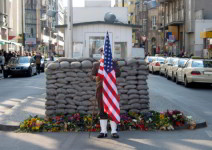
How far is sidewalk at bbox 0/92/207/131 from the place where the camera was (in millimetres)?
10258

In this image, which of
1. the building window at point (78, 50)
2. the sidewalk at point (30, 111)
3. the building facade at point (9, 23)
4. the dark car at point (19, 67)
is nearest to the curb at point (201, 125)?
the sidewalk at point (30, 111)

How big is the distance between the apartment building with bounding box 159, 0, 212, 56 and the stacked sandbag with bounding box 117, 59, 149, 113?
37.4 metres

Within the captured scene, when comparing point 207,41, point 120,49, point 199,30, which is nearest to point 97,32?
point 120,49

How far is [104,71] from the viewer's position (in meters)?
9.10

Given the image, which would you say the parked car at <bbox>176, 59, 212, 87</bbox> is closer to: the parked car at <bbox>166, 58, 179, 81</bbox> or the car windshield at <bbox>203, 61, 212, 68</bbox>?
the car windshield at <bbox>203, 61, 212, 68</bbox>

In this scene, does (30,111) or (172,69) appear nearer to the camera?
(30,111)

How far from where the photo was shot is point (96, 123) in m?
10.1

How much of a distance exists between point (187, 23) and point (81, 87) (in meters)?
43.6

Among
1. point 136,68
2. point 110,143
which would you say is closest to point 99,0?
point 136,68

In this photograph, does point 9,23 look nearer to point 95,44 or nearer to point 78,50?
point 78,50

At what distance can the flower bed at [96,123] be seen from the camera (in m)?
9.89

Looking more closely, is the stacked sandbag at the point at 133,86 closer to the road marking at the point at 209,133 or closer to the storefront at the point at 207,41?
the road marking at the point at 209,133

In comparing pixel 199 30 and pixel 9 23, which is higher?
pixel 9 23

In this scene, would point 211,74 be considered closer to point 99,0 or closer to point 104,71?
point 99,0
